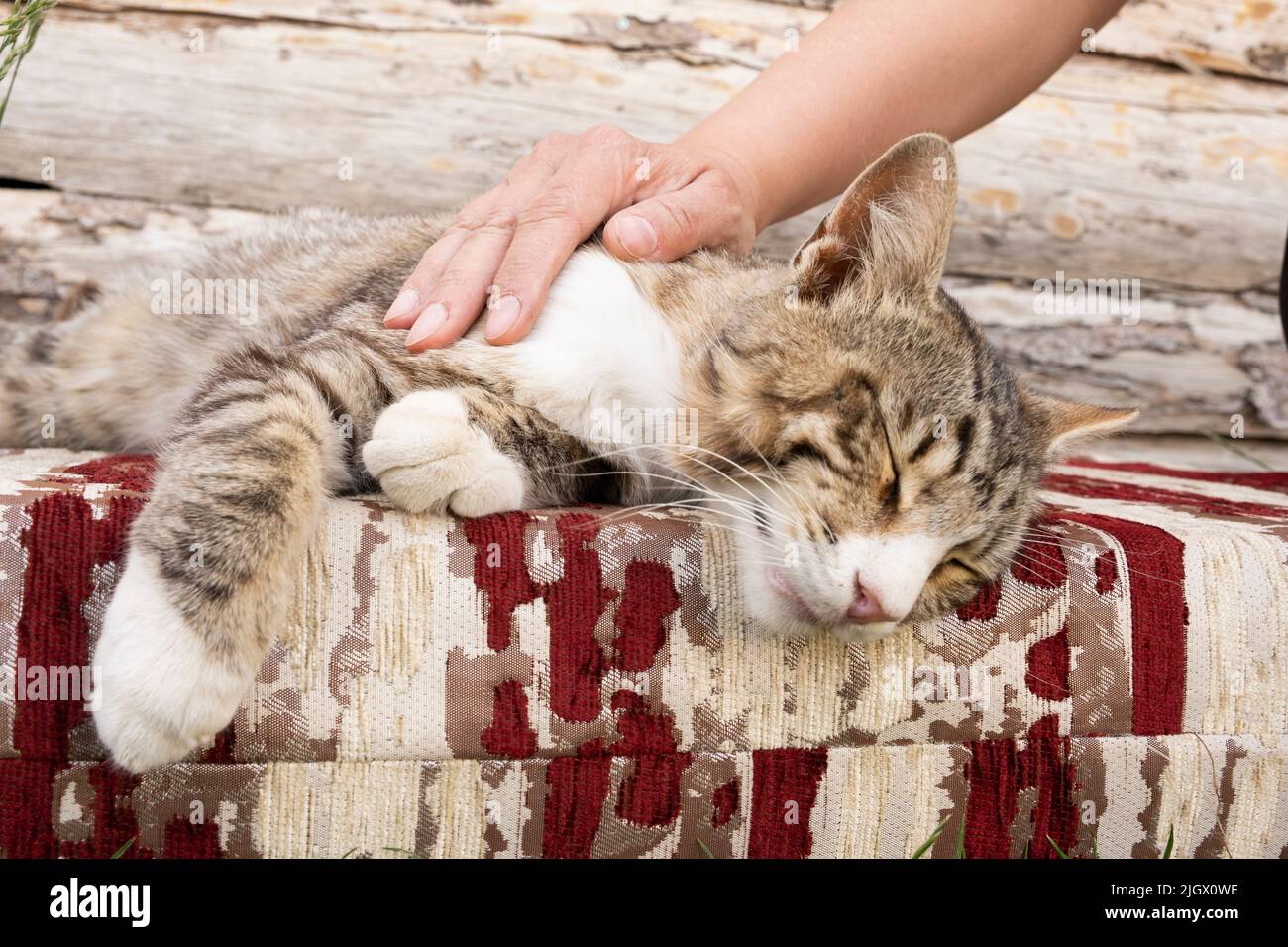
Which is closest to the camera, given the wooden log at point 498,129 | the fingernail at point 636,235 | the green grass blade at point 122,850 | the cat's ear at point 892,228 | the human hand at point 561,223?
the green grass blade at point 122,850

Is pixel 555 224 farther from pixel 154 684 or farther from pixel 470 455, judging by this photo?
pixel 154 684

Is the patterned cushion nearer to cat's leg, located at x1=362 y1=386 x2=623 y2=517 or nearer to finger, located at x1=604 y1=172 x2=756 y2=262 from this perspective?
cat's leg, located at x1=362 y1=386 x2=623 y2=517

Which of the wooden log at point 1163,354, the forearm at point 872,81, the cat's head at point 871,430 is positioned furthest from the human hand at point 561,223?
the wooden log at point 1163,354

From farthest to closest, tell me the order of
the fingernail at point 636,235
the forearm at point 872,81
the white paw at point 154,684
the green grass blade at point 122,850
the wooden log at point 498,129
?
1. the wooden log at point 498,129
2. the forearm at point 872,81
3. the fingernail at point 636,235
4. the green grass blade at point 122,850
5. the white paw at point 154,684

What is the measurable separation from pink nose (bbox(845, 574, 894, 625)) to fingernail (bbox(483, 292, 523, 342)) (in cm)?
66

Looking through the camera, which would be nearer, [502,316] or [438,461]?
[438,461]

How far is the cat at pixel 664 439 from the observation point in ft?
4.11

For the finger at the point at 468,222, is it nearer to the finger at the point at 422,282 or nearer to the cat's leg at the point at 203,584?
the finger at the point at 422,282

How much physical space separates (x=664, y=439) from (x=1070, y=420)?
0.71 metres

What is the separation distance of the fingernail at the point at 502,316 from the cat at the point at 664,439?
41 millimetres

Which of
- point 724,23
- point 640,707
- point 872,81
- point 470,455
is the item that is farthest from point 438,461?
point 724,23

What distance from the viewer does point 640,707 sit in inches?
56.2

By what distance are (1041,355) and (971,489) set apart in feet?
6.38

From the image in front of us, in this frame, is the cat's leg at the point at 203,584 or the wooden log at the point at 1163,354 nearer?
the cat's leg at the point at 203,584
